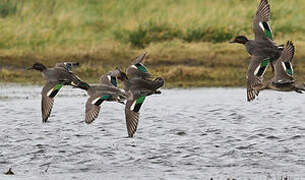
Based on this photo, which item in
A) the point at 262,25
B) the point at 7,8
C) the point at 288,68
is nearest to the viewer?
the point at 288,68

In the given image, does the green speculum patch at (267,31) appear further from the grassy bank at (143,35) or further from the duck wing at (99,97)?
the grassy bank at (143,35)

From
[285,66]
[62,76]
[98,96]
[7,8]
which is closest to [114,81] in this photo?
[98,96]

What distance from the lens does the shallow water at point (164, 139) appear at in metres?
13.1

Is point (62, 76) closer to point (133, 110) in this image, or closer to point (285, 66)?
point (133, 110)

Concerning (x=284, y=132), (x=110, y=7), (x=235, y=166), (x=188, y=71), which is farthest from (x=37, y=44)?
(x=235, y=166)

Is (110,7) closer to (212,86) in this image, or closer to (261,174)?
(212,86)

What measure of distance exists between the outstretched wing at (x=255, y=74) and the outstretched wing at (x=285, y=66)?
0.19m

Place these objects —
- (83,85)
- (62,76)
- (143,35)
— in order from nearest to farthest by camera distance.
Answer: (83,85) → (62,76) → (143,35)

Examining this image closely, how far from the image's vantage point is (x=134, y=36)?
103 ft

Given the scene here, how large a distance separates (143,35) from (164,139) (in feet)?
51.2

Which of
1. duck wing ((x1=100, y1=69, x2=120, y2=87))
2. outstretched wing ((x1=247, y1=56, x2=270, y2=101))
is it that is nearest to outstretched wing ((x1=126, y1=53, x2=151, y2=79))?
duck wing ((x1=100, y1=69, x2=120, y2=87))

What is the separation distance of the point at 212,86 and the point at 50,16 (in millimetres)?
12263

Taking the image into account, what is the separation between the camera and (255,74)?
1133 centimetres

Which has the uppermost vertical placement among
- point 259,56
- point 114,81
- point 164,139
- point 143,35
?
point 259,56
